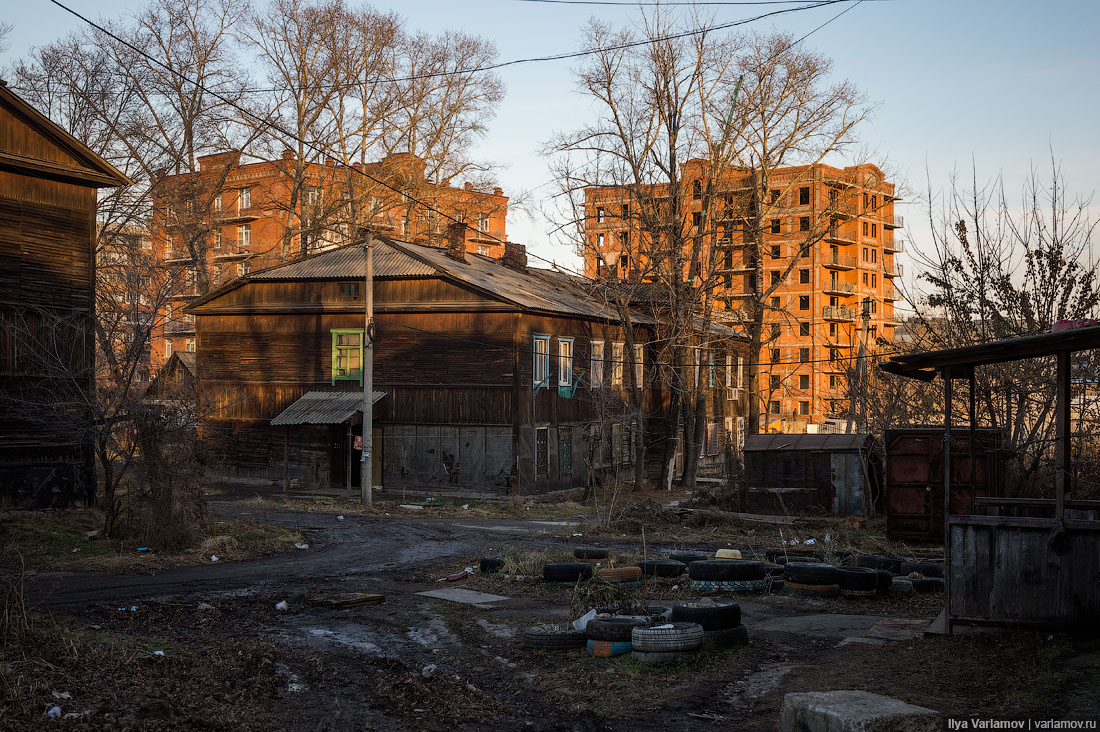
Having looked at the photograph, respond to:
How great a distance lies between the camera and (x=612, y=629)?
9883 mm

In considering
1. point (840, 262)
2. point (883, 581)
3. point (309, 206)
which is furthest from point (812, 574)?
point (840, 262)

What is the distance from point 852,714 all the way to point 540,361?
2594 cm

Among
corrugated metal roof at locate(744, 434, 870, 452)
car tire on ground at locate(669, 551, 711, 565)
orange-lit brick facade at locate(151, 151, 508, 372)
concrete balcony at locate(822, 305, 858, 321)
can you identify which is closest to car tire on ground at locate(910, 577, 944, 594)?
car tire on ground at locate(669, 551, 711, 565)

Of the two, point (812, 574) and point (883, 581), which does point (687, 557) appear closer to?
point (812, 574)

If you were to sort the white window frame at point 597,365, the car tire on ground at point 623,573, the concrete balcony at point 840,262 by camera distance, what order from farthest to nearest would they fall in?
the concrete balcony at point 840,262 < the white window frame at point 597,365 < the car tire on ground at point 623,573

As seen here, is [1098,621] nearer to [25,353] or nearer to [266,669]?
[266,669]

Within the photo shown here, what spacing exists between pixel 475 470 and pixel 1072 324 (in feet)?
74.9

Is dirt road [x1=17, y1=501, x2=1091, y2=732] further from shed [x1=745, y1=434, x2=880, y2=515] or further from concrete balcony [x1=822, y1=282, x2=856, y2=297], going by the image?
concrete balcony [x1=822, y1=282, x2=856, y2=297]

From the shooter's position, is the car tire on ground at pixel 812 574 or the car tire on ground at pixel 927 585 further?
the car tire on ground at pixel 927 585

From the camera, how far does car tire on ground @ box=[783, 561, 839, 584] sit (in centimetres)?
1320

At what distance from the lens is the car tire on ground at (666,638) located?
9.47 meters

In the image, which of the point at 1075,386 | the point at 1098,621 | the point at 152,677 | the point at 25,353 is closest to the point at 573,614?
the point at 152,677

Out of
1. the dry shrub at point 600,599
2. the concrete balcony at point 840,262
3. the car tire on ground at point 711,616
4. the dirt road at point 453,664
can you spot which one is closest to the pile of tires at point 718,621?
the car tire on ground at point 711,616

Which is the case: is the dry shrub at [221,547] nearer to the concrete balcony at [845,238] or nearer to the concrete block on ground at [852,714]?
the concrete block on ground at [852,714]
